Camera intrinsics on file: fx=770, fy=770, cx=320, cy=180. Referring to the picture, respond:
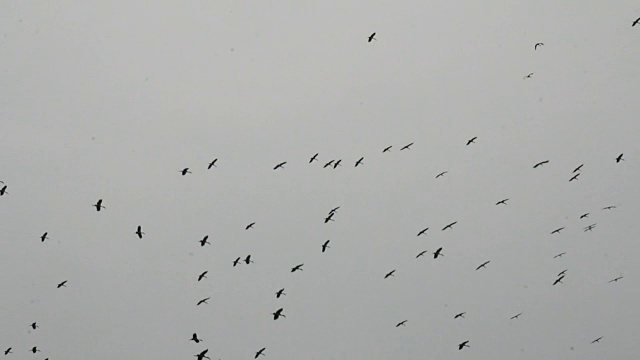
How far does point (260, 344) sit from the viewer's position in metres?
75.1
